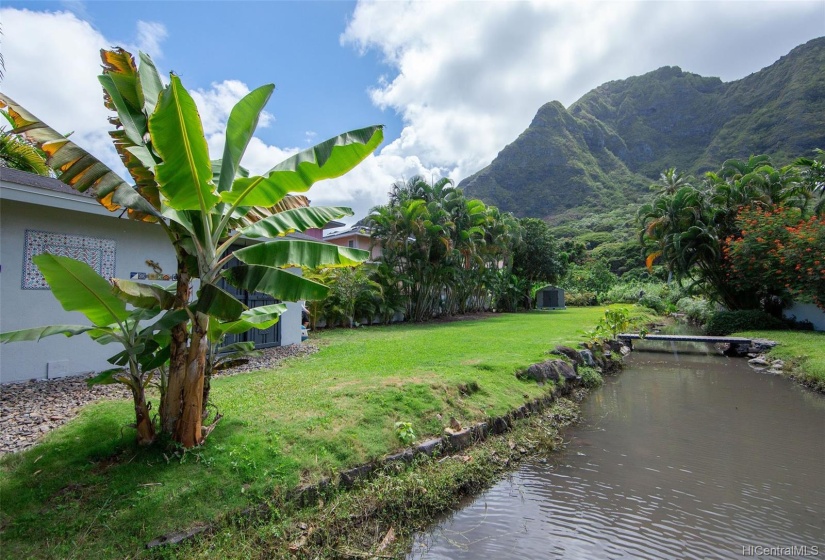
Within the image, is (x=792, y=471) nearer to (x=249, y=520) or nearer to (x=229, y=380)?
(x=249, y=520)

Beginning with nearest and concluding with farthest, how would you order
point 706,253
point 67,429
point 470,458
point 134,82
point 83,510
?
1. point 83,510
2. point 134,82
3. point 67,429
4. point 470,458
5. point 706,253

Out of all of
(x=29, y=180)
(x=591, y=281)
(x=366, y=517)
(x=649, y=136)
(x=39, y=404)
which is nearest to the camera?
(x=366, y=517)

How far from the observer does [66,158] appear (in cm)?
383

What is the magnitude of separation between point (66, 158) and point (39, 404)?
4532mm

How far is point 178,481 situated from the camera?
3.92 meters

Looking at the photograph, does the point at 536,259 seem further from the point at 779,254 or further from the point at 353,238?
the point at 779,254

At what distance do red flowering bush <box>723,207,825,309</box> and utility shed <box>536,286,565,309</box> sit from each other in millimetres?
17174

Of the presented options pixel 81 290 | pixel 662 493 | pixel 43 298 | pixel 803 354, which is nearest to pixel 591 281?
pixel 803 354

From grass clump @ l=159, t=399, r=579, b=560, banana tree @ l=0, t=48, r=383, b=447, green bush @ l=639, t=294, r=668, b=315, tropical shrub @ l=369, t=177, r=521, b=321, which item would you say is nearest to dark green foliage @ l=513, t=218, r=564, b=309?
tropical shrub @ l=369, t=177, r=521, b=321

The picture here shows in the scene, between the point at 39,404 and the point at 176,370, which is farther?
the point at 39,404

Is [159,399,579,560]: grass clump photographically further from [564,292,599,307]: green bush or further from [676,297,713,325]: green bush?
[564,292,599,307]: green bush

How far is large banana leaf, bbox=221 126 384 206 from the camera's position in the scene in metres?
4.17

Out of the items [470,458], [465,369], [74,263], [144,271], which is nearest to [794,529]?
[470,458]

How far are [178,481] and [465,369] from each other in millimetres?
5874
